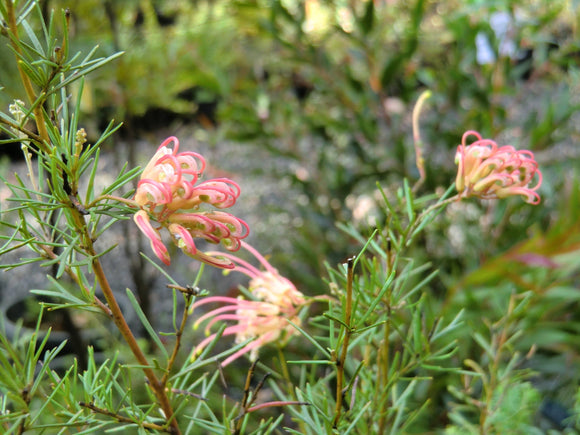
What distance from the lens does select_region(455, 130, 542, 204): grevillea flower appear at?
242 millimetres

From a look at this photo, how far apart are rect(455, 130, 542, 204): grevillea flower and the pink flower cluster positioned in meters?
0.12

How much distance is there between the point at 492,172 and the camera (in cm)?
24

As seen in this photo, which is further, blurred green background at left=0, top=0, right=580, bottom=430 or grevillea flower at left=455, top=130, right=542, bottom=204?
blurred green background at left=0, top=0, right=580, bottom=430

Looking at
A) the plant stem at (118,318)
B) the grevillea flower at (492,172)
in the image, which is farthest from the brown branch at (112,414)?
the grevillea flower at (492,172)

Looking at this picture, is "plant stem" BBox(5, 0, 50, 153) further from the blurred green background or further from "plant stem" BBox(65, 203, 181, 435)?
the blurred green background

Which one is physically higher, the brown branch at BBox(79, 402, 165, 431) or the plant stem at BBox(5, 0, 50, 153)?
the plant stem at BBox(5, 0, 50, 153)

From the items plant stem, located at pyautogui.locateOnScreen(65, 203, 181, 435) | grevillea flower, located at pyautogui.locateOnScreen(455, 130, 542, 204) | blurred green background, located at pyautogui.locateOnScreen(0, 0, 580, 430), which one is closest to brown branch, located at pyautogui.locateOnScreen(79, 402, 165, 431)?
plant stem, located at pyautogui.locateOnScreen(65, 203, 181, 435)

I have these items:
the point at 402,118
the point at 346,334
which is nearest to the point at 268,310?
the point at 346,334

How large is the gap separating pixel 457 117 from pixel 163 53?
0.54 m

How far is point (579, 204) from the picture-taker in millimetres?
702

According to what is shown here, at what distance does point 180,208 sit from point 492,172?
14 centimetres

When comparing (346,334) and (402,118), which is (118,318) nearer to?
(346,334)

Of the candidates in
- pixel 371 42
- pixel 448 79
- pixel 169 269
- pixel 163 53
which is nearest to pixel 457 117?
pixel 448 79

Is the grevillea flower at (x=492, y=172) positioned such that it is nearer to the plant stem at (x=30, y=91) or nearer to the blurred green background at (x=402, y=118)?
the plant stem at (x=30, y=91)
